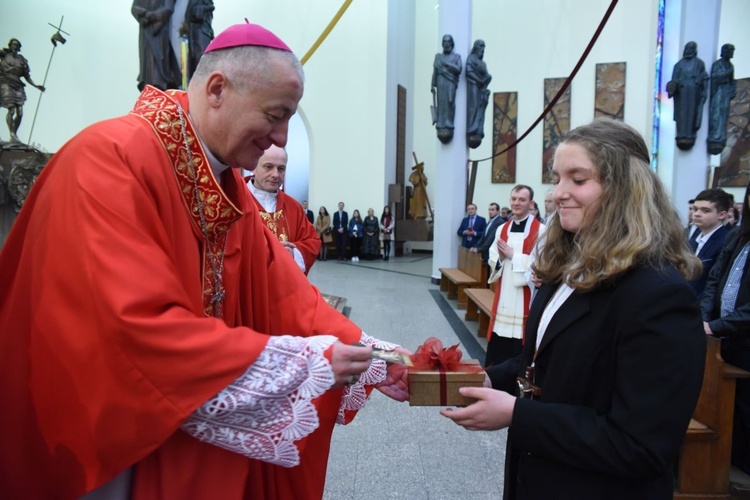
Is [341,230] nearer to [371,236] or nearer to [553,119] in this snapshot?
[371,236]

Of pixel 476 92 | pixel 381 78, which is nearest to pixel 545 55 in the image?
pixel 381 78

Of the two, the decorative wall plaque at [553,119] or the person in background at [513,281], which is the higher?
the decorative wall plaque at [553,119]

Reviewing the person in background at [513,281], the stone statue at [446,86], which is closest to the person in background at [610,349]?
the person in background at [513,281]

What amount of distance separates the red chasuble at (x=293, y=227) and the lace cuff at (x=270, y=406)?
10.9 feet

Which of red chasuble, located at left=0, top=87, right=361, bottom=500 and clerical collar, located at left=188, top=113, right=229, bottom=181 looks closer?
red chasuble, located at left=0, top=87, right=361, bottom=500

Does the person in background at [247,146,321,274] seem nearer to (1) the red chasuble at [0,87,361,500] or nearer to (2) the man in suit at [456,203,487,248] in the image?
(1) the red chasuble at [0,87,361,500]

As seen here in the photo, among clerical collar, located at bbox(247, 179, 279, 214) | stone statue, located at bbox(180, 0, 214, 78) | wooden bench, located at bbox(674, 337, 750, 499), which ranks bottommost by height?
wooden bench, located at bbox(674, 337, 750, 499)

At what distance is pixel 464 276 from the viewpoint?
843 cm

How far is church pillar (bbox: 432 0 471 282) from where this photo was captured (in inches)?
380

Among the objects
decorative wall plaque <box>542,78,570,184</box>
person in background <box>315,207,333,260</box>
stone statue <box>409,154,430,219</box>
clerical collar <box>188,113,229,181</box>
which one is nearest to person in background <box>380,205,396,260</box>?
person in background <box>315,207,333,260</box>

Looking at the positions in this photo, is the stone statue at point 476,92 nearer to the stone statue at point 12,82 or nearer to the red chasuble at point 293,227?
the red chasuble at point 293,227

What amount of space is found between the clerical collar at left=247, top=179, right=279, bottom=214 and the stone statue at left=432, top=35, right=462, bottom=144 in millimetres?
5833

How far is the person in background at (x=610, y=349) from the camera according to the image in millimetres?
1135

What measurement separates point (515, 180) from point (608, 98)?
3.37 m
